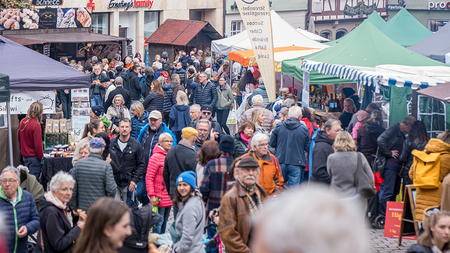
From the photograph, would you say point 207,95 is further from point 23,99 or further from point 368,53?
point 23,99

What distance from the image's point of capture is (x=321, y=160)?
22.3 feet

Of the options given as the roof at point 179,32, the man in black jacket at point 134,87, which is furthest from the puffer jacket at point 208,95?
the roof at point 179,32

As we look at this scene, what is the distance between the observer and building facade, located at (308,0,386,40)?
3469 centimetres

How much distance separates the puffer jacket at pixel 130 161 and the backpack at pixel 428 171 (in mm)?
3707

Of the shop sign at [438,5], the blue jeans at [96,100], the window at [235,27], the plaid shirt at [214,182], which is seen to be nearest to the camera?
the plaid shirt at [214,182]

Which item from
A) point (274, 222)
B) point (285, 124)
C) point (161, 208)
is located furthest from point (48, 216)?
point (285, 124)

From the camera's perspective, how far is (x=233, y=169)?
206 inches

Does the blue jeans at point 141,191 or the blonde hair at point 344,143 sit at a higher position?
the blonde hair at point 344,143

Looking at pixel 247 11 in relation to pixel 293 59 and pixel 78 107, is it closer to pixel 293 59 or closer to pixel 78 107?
pixel 293 59

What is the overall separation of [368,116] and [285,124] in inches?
64.1

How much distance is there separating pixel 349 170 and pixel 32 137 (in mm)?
5056

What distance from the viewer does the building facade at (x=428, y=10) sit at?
3494cm

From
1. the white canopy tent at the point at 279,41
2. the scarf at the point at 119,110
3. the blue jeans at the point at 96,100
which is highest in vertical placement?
the white canopy tent at the point at 279,41

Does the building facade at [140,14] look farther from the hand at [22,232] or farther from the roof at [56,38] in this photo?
the hand at [22,232]
